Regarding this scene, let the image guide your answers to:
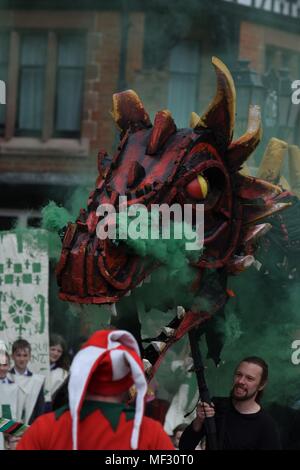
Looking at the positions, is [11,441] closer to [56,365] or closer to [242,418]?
[242,418]

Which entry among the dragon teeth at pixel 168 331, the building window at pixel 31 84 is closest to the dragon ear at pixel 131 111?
the dragon teeth at pixel 168 331

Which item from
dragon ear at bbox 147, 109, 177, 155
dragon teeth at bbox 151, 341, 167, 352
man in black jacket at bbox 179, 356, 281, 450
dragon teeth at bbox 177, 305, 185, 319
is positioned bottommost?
man in black jacket at bbox 179, 356, 281, 450

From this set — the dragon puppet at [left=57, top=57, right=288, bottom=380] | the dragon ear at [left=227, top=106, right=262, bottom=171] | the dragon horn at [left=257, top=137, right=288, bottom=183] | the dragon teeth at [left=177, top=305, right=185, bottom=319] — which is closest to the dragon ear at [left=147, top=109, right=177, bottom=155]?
the dragon puppet at [left=57, top=57, right=288, bottom=380]

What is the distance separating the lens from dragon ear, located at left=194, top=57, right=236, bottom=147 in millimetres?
6398

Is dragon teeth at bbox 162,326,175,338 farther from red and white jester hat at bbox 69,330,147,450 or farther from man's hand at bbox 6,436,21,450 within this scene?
A: red and white jester hat at bbox 69,330,147,450

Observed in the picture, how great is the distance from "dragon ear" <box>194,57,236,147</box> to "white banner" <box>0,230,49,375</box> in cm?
413

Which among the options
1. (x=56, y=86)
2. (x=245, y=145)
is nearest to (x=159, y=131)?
(x=245, y=145)

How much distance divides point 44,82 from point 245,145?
12.6 metres

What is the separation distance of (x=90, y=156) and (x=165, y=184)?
38.5ft

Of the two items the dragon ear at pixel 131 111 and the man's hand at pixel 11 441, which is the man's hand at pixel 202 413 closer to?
the man's hand at pixel 11 441

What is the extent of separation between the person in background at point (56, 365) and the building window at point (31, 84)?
8638mm

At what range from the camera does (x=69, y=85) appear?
18766 mm

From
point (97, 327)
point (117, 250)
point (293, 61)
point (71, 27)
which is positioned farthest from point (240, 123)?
point (71, 27)

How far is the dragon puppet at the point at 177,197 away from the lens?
238 inches
